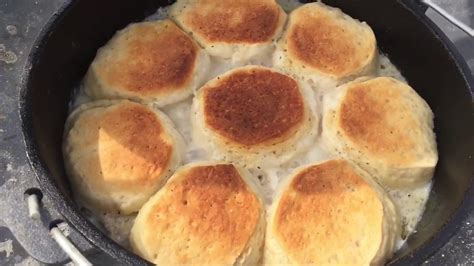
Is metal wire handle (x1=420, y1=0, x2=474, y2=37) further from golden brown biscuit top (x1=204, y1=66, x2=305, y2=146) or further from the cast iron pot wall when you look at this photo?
golden brown biscuit top (x1=204, y1=66, x2=305, y2=146)

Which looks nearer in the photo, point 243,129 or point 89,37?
point 243,129

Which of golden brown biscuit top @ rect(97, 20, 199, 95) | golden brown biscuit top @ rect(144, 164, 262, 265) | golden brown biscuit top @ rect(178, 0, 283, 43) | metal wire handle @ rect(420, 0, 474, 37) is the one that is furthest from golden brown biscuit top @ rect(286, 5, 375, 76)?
golden brown biscuit top @ rect(144, 164, 262, 265)

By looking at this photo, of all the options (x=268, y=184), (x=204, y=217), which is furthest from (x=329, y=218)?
(x=204, y=217)

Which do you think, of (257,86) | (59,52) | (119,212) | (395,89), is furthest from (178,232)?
(395,89)

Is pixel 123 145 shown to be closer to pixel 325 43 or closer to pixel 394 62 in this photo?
pixel 325 43

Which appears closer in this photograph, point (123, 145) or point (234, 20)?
point (123, 145)

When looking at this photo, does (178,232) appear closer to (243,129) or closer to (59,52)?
(243,129)
